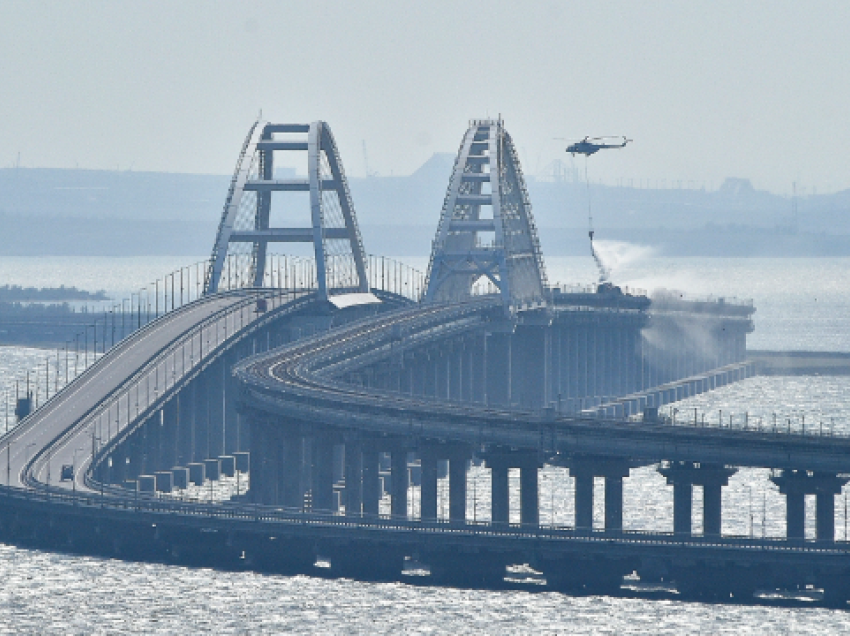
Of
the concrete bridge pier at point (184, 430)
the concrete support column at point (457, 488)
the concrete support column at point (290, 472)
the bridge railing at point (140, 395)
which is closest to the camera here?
the concrete support column at point (457, 488)

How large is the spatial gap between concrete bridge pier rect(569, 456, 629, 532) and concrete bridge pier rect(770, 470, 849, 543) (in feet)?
31.8

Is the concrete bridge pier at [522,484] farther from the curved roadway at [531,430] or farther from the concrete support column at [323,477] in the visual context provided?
the concrete support column at [323,477]

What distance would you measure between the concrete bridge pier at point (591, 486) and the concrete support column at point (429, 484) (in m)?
10.8

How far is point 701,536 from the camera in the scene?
135875 mm

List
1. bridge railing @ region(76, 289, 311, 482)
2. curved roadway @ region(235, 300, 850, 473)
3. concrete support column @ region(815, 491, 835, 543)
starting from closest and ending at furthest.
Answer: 1. concrete support column @ region(815, 491, 835, 543)
2. curved roadway @ region(235, 300, 850, 473)
3. bridge railing @ region(76, 289, 311, 482)

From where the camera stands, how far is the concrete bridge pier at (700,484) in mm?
141125

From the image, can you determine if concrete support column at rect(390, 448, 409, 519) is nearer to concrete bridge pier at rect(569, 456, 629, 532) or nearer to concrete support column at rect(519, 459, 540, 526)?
concrete support column at rect(519, 459, 540, 526)

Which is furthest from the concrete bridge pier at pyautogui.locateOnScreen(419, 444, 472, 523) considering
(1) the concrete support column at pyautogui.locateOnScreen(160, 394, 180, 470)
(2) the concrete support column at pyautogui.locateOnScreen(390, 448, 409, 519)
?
(1) the concrete support column at pyautogui.locateOnScreen(160, 394, 180, 470)

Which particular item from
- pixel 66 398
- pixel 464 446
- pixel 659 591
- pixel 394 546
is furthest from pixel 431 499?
pixel 66 398

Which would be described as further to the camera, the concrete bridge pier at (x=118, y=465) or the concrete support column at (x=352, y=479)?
the concrete bridge pier at (x=118, y=465)

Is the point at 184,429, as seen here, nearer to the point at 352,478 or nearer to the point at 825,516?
the point at 352,478

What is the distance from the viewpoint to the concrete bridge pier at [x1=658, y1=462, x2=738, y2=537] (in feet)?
463

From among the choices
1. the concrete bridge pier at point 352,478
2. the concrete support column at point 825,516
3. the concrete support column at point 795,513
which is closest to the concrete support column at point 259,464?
the concrete bridge pier at point 352,478

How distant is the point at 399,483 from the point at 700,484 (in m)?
23.5
